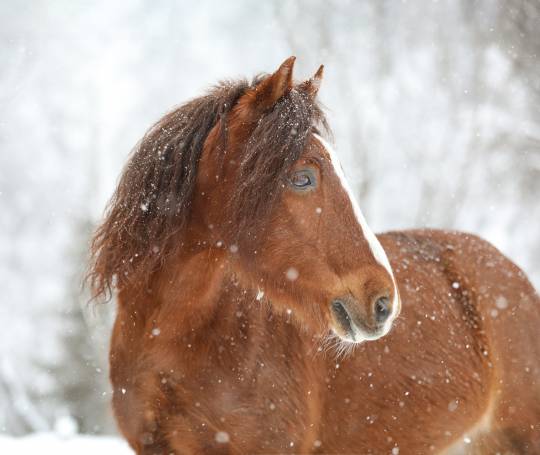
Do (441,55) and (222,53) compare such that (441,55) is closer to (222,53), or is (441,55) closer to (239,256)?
(222,53)

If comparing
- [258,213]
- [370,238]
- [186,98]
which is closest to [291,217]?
[258,213]

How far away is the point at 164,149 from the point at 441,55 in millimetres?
13412

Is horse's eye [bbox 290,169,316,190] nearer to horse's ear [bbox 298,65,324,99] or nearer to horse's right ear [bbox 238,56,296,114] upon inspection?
horse's right ear [bbox 238,56,296,114]

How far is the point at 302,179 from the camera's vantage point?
2908mm

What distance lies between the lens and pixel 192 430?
117 inches

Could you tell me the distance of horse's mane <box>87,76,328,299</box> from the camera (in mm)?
2885

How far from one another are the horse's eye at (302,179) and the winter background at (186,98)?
9576 millimetres

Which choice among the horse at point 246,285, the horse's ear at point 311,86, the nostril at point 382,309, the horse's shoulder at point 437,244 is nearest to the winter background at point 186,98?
the horse's shoulder at point 437,244

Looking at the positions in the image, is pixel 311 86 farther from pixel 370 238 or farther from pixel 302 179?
pixel 370 238

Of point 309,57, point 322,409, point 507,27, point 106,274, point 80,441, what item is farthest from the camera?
point 309,57

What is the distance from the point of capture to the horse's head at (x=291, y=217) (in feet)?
9.15

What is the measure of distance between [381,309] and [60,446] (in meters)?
5.14

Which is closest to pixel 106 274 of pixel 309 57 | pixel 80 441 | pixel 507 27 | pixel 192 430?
pixel 192 430

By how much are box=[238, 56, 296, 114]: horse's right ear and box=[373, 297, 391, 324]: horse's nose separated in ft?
3.45
